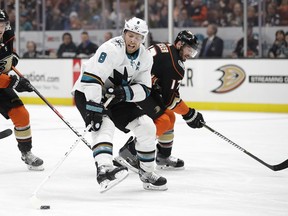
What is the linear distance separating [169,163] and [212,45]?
17.0 feet

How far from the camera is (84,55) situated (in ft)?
36.6

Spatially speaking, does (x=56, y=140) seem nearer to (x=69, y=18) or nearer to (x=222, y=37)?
(x=222, y=37)

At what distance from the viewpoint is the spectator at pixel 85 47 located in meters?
11.2

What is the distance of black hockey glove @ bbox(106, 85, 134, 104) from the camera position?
411cm

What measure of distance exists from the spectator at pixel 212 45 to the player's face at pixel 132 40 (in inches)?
239

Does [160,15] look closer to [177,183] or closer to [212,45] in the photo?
[212,45]

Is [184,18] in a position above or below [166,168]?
above

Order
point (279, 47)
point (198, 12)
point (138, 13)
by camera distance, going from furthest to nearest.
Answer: point (138, 13) < point (198, 12) < point (279, 47)

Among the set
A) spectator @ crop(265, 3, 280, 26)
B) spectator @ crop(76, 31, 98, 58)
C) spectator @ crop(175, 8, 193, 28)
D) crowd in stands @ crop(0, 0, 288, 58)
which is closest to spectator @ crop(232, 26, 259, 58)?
crowd in stands @ crop(0, 0, 288, 58)

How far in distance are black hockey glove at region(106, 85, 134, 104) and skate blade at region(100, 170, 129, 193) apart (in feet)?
1.39

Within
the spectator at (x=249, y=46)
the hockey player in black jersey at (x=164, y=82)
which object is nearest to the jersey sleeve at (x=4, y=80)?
the hockey player in black jersey at (x=164, y=82)

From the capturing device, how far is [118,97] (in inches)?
163

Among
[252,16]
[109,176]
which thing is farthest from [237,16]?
[109,176]

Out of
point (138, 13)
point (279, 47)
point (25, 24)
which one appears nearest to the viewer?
point (279, 47)
